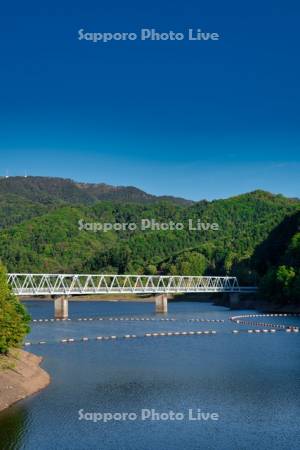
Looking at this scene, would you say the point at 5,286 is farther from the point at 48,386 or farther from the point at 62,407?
the point at 62,407

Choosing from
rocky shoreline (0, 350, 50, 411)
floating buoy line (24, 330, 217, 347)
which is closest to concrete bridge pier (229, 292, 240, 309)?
floating buoy line (24, 330, 217, 347)

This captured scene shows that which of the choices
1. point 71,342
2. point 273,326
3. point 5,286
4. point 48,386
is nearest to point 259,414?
point 48,386

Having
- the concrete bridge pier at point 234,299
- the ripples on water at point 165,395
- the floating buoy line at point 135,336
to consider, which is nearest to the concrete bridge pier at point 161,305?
the concrete bridge pier at point 234,299

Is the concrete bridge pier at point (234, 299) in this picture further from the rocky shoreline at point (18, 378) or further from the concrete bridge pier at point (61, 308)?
the rocky shoreline at point (18, 378)

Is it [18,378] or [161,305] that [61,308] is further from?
[18,378]

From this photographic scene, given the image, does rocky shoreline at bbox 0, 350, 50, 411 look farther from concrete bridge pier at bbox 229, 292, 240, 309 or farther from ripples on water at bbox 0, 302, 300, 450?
concrete bridge pier at bbox 229, 292, 240, 309

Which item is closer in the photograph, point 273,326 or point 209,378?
point 209,378

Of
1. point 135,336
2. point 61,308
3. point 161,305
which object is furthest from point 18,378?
point 161,305
